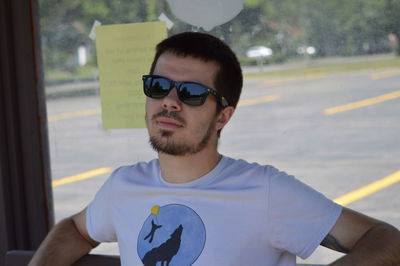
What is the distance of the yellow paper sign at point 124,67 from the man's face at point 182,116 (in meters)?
0.57

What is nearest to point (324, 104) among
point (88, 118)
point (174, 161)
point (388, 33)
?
point (388, 33)

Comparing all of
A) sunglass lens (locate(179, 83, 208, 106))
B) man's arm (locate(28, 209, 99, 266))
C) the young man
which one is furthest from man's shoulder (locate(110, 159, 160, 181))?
sunglass lens (locate(179, 83, 208, 106))

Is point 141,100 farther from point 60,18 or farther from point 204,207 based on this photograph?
point 204,207

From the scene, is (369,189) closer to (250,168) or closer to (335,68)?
(335,68)

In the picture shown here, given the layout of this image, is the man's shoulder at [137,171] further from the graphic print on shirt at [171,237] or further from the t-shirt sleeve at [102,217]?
the graphic print on shirt at [171,237]

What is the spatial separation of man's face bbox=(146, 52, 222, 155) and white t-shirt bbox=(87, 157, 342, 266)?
0.14 metres

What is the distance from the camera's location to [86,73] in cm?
325

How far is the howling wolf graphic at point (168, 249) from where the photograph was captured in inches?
97.2

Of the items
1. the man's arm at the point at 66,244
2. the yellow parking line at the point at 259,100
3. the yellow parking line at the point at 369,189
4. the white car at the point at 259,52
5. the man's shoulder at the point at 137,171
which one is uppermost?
the white car at the point at 259,52

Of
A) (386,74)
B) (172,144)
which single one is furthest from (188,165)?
(386,74)

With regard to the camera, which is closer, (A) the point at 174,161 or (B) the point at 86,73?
(A) the point at 174,161

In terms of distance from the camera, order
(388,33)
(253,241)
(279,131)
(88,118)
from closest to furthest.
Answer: (253,241) < (388,33) < (279,131) < (88,118)

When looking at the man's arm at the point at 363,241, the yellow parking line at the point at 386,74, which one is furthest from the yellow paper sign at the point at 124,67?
the man's arm at the point at 363,241

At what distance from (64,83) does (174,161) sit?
1028 millimetres
